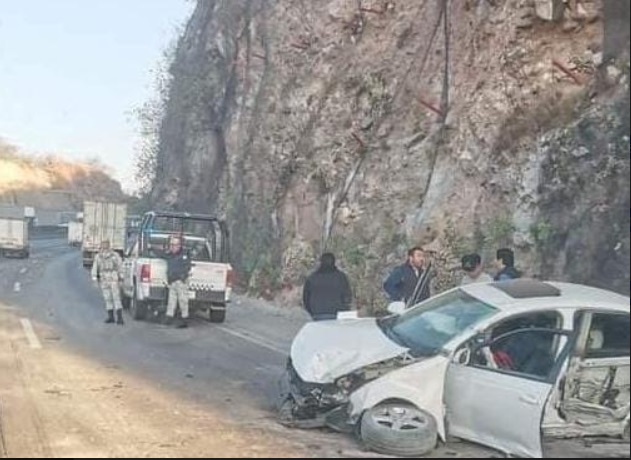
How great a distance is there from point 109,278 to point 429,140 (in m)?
8.12

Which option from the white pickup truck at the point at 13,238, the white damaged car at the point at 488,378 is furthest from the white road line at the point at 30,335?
the white pickup truck at the point at 13,238

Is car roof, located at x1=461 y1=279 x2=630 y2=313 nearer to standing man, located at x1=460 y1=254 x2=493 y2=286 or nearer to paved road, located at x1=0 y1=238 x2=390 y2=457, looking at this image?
paved road, located at x1=0 y1=238 x2=390 y2=457

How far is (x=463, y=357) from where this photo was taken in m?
7.75

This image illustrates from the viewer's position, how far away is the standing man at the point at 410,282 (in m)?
11.5

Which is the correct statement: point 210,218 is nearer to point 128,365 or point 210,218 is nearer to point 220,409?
point 128,365

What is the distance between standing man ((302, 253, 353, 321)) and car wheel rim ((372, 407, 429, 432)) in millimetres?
3943

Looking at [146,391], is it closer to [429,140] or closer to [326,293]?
[326,293]

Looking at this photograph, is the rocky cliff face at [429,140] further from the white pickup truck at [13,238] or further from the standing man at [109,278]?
the white pickup truck at [13,238]

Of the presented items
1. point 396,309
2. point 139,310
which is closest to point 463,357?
point 396,309

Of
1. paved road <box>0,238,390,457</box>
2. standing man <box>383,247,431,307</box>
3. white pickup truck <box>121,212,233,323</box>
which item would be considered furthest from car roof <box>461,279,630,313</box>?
white pickup truck <box>121,212,233,323</box>

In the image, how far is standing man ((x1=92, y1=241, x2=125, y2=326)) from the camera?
1766 centimetres

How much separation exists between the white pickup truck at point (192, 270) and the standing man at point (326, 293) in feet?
23.2

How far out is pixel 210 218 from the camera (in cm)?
1984

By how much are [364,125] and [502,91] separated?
5.82 meters
